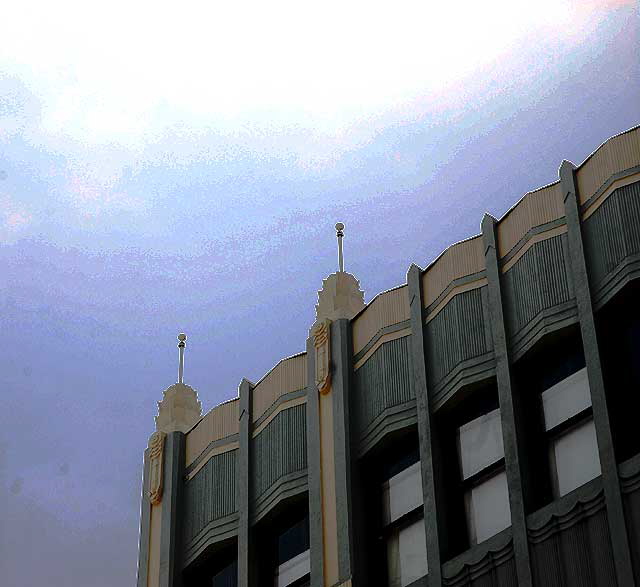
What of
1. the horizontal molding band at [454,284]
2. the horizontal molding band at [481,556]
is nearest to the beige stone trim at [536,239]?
the horizontal molding band at [454,284]

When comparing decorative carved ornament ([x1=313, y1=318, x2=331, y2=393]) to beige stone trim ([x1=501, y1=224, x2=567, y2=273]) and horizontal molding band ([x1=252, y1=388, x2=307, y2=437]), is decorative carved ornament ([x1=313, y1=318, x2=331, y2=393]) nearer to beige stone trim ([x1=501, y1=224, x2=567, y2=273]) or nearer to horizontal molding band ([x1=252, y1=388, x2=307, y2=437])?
horizontal molding band ([x1=252, y1=388, x2=307, y2=437])

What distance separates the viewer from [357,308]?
2720cm

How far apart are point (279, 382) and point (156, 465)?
13.9 ft

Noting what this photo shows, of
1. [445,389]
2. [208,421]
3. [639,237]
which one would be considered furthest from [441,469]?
[208,421]

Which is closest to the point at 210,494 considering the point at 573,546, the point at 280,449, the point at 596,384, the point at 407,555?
the point at 280,449

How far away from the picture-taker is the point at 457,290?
2400cm

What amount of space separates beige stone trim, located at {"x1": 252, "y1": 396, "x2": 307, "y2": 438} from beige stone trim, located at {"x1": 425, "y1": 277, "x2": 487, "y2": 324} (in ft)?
12.3

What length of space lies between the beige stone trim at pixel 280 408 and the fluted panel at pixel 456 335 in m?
3.68

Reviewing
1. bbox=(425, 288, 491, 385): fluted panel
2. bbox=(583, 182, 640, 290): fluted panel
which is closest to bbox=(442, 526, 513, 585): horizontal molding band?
bbox=(425, 288, 491, 385): fluted panel

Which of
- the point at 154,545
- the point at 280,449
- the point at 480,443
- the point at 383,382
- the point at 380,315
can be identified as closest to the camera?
the point at 480,443

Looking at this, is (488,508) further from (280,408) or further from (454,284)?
(280,408)

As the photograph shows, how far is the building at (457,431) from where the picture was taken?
20.6m

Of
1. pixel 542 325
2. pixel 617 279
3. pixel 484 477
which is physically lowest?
pixel 484 477

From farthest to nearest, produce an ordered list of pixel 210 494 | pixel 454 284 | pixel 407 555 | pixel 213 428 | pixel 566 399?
pixel 213 428 < pixel 210 494 < pixel 454 284 < pixel 407 555 < pixel 566 399
